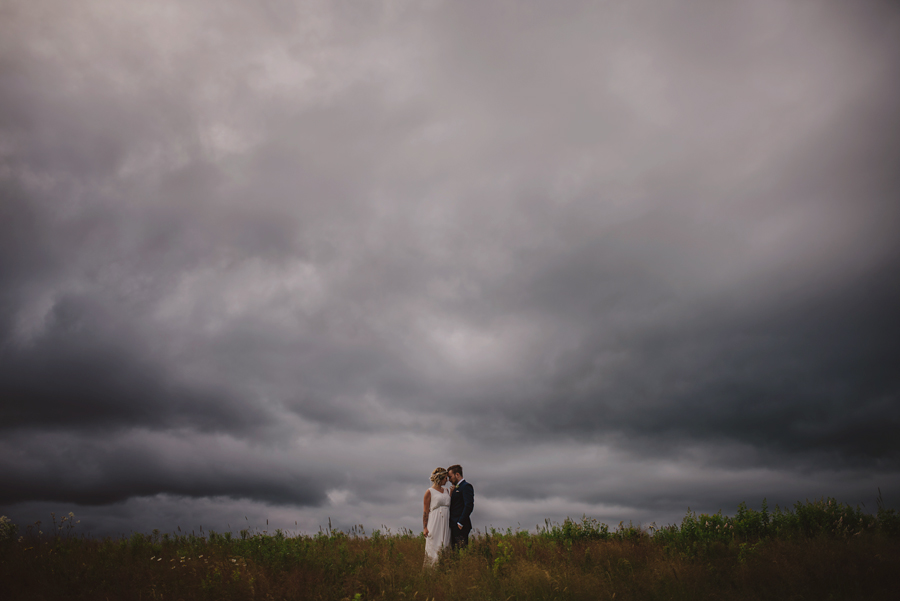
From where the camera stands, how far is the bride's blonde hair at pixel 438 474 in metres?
11.6

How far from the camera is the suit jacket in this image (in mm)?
11516

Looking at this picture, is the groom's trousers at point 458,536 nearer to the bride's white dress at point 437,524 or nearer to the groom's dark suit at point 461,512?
the groom's dark suit at point 461,512

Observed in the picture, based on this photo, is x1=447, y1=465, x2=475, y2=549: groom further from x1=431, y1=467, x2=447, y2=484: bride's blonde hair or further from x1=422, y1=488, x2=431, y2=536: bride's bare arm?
x1=422, y1=488, x2=431, y2=536: bride's bare arm

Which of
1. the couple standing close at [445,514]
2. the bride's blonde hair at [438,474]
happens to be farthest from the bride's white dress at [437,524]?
the bride's blonde hair at [438,474]

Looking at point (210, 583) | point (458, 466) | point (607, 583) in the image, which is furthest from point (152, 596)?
point (607, 583)

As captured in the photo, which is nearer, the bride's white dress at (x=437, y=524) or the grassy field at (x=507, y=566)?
the grassy field at (x=507, y=566)

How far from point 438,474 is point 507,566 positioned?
2.78m

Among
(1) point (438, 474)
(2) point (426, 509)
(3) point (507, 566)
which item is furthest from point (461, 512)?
(3) point (507, 566)

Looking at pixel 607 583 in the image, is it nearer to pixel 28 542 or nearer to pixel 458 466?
pixel 458 466

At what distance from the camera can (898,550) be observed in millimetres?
9406

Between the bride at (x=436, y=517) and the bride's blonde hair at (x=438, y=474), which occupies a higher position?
the bride's blonde hair at (x=438, y=474)

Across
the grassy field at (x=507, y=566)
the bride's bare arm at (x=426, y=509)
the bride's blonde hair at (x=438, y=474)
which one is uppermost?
the bride's blonde hair at (x=438, y=474)

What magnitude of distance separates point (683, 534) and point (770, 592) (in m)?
3.47

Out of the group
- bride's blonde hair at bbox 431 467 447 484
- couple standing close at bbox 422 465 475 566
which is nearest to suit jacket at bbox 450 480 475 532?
couple standing close at bbox 422 465 475 566
